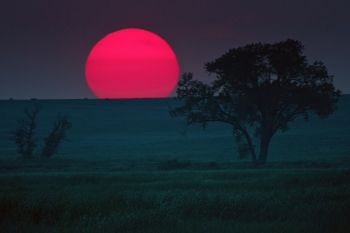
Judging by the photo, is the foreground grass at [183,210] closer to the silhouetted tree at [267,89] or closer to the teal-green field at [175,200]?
the teal-green field at [175,200]

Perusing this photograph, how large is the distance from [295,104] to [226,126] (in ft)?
270

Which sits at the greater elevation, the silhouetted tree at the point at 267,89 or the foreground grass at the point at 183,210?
the silhouetted tree at the point at 267,89

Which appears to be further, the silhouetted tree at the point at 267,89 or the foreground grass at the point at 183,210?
the silhouetted tree at the point at 267,89

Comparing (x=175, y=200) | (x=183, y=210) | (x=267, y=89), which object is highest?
(x=267, y=89)

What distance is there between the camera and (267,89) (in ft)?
175

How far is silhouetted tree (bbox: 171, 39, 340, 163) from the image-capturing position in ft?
175

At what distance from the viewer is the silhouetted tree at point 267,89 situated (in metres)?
53.4

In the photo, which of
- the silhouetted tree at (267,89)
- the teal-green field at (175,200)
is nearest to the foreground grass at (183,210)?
the teal-green field at (175,200)

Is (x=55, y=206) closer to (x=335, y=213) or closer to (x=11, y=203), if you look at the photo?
(x=11, y=203)

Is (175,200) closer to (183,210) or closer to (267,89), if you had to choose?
(183,210)

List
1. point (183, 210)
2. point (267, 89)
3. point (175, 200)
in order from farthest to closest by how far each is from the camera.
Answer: point (267, 89)
point (175, 200)
point (183, 210)

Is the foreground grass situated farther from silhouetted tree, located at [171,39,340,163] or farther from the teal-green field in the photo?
silhouetted tree, located at [171,39,340,163]

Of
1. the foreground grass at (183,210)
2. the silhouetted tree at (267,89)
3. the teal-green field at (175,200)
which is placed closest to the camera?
the foreground grass at (183,210)

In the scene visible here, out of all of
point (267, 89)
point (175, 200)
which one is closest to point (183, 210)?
point (175, 200)
